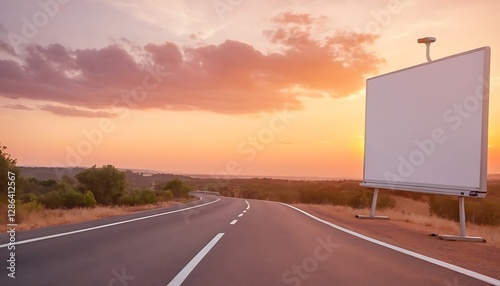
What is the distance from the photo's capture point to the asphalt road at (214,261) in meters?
6.52

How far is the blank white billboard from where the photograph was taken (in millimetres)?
13039

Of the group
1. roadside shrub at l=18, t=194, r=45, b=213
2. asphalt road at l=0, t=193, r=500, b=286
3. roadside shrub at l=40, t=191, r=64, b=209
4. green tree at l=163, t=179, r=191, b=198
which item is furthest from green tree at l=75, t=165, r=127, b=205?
asphalt road at l=0, t=193, r=500, b=286

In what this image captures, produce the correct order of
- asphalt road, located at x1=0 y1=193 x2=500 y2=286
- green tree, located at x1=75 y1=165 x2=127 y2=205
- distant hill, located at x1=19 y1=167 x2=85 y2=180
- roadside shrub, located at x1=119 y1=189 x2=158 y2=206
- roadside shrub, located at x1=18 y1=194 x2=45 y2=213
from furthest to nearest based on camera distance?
green tree, located at x1=75 y1=165 x2=127 y2=205 → roadside shrub, located at x1=119 y1=189 x2=158 y2=206 → distant hill, located at x1=19 y1=167 x2=85 y2=180 → roadside shrub, located at x1=18 y1=194 x2=45 y2=213 → asphalt road, located at x1=0 y1=193 x2=500 y2=286

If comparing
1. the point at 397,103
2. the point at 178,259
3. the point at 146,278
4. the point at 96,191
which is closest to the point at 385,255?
the point at 178,259

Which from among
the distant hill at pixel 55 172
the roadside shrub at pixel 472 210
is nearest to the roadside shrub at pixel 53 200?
the distant hill at pixel 55 172

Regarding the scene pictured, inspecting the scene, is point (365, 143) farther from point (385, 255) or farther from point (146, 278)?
point (146, 278)

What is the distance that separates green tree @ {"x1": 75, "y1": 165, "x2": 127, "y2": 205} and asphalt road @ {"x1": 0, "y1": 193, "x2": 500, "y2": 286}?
40183 millimetres

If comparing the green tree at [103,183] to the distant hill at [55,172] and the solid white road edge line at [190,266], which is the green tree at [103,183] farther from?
the solid white road edge line at [190,266]

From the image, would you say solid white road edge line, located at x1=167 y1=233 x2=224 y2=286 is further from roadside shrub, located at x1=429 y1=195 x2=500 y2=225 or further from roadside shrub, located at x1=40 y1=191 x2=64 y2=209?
roadside shrub, located at x1=40 y1=191 x2=64 y2=209

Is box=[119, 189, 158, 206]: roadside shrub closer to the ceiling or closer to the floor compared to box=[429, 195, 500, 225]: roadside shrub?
closer to the floor

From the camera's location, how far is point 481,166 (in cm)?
1288

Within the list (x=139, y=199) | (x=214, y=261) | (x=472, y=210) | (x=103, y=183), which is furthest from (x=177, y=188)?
(x=214, y=261)

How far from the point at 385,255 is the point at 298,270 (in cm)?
286

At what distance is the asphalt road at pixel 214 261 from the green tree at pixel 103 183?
4018cm
